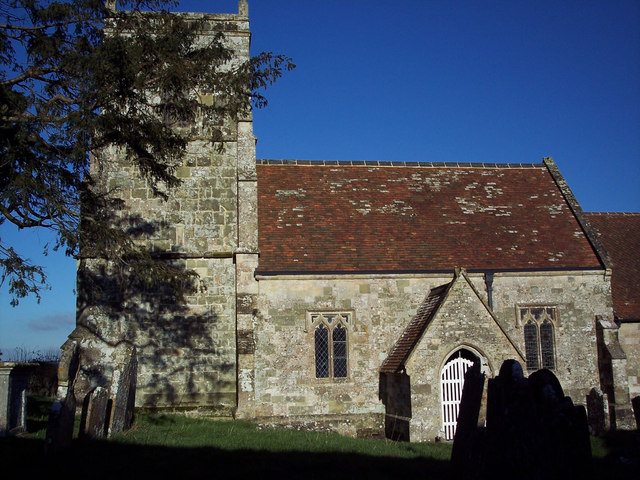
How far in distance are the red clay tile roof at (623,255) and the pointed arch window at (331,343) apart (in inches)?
373

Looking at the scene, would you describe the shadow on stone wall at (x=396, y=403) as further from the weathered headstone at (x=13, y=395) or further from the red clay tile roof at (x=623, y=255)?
the weathered headstone at (x=13, y=395)

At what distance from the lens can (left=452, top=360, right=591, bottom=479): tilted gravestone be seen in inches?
266

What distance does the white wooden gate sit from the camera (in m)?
17.6

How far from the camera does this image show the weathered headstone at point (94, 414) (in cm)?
1170

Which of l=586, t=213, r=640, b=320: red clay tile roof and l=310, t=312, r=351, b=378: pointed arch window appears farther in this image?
l=586, t=213, r=640, b=320: red clay tile roof

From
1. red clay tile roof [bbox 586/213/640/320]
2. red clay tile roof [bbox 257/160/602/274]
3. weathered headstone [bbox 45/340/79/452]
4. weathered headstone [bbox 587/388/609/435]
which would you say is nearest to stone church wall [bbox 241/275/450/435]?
red clay tile roof [bbox 257/160/602/274]

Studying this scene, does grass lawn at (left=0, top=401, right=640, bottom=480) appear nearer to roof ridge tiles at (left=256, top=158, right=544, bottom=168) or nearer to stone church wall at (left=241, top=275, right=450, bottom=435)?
stone church wall at (left=241, top=275, right=450, bottom=435)

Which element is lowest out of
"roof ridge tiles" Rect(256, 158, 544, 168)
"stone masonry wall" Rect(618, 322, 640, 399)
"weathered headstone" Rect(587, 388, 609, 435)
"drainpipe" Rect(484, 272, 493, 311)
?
"weathered headstone" Rect(587, 388, 609, 435)

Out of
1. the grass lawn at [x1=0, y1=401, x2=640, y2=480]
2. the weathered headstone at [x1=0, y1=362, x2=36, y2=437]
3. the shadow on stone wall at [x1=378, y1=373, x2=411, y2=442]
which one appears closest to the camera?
the grass lawn at [x1=0, y1=401, x2=640, y2=480]

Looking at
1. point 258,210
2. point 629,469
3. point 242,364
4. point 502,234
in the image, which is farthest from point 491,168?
point 629,469

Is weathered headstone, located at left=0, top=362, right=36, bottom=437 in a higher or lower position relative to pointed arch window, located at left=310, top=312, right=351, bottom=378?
lower

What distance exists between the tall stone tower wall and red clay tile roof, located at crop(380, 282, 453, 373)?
4797mm

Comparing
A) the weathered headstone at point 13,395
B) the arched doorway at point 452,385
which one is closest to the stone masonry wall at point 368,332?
the arched doorway at point 452,385

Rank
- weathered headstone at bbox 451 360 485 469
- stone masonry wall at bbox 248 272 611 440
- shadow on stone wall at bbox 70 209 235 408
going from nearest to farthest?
weathered headstone at bbox 451 360 485 469 < stone masonry wall at bbox 248 272 611 440 < shadow on stone wall at bbox 70 209 235 408
